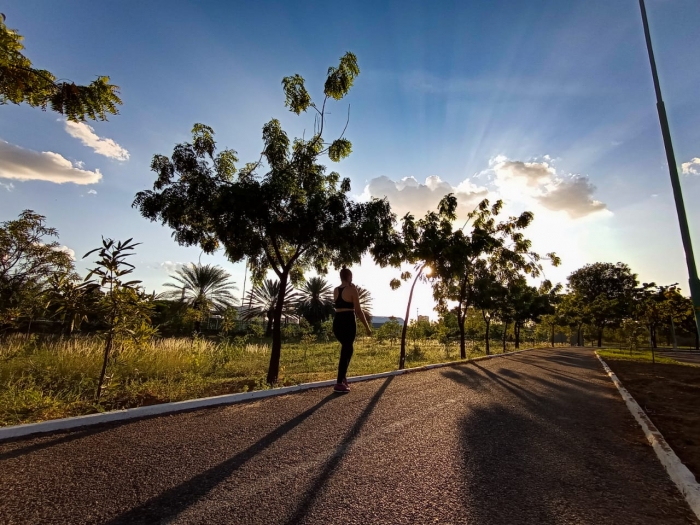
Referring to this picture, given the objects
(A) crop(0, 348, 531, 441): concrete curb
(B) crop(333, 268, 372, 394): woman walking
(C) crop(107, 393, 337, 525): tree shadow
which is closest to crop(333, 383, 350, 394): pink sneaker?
(B) crop(333, 268, 372, 394): woman walking

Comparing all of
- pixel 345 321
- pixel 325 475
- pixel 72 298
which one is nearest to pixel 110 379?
pixel 72 298

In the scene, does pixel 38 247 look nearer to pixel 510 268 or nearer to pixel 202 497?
pixel 202 497

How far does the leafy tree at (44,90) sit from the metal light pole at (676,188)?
29.4 feet

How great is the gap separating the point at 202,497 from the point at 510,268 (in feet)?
67.7

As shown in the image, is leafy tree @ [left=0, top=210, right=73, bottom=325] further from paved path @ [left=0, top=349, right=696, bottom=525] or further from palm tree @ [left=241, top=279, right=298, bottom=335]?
palm tree @ [left=241, top=279, right=298, bottom=335]

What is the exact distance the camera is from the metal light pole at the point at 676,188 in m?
5.48

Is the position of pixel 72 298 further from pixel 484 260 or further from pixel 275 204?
pixel 484 260

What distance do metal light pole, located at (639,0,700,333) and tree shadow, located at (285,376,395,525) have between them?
5.62 metres

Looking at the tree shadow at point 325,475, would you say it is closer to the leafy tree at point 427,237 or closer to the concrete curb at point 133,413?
the concrete curb at point 133,413

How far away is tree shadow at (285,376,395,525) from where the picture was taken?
2.08m

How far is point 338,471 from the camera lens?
2.71 meters

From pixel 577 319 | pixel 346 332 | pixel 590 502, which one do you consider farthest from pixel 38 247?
pixel 577 319

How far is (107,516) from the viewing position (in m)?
1.98

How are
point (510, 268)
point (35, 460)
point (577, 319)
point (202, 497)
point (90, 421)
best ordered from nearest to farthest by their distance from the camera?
point (202, 497) < point (35, 460) < point (90, 421) < point (510, 268) < point (577, 319)
